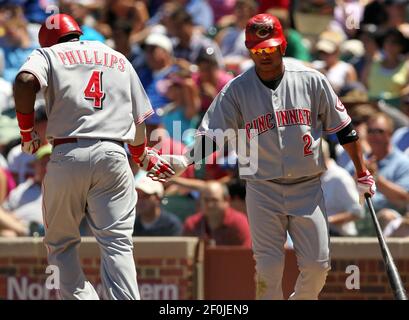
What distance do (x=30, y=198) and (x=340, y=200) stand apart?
289 cm

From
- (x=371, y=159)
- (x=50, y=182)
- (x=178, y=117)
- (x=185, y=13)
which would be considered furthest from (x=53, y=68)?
(x=185, y=13)

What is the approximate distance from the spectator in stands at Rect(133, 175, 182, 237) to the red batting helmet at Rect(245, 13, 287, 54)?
2.84m

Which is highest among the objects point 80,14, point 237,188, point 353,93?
point 80,14

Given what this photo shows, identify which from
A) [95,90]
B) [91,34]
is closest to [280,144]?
[95,90]

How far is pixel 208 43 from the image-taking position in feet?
44.9

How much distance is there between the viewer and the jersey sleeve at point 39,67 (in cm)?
732

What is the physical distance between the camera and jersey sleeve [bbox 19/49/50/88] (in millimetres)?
7320

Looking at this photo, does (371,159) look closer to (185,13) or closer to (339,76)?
(339,76)

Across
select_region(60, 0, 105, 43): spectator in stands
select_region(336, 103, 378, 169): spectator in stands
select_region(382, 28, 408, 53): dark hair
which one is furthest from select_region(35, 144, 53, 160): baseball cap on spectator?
select_region(382, 28, 408, 53): dark hair

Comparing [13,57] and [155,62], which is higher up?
[13,57]

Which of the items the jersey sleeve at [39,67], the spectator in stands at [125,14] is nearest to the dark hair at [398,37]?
the spectator in stands at [125,14]

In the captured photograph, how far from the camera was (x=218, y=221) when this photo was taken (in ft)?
33.8

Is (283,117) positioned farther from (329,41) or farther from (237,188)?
(329,41)

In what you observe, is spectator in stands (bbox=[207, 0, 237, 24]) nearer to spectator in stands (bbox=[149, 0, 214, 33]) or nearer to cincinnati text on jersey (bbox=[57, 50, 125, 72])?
spectator in stands (bbox=[149, 0, 214, 33])
